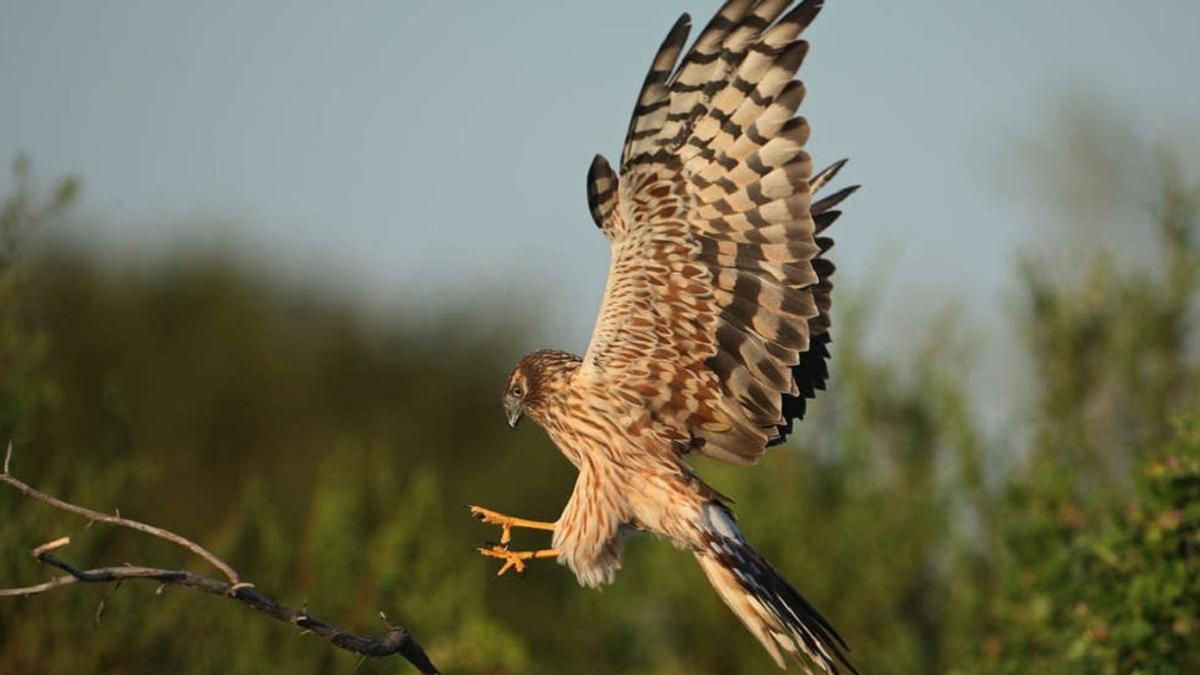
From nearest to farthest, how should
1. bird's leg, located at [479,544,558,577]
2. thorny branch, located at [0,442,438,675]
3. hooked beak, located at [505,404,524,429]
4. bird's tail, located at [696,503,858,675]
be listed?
1. thorny branch, located at [0,442,438,675]
2. bird's tail, located at [696,503,858,675]
3. bird's leg, located at [479,544,558,577]
4. hooked beak, located at [505,404,524,429]

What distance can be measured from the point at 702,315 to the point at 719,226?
35 cm

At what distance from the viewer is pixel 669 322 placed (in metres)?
6.60

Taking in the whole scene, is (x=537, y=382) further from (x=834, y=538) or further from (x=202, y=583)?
(x=834, y=538)

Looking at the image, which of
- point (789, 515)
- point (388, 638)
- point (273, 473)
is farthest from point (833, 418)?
point (273, 473)

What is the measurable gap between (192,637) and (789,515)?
4475 millimetres

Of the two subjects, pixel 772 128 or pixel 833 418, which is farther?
pixel 833 418

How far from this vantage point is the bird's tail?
618 cm

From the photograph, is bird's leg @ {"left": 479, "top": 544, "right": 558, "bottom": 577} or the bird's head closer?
bird's leg @ {"left": 479, "top": 544, "right": 558, "bottom": 577}

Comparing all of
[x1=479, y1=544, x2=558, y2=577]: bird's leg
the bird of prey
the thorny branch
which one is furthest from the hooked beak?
the thorny branch

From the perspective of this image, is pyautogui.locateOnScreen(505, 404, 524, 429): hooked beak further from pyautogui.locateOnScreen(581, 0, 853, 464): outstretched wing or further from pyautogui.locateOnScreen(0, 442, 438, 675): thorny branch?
pyautogui.locateOnScreen(0, 442, 438, 675): thorny branch

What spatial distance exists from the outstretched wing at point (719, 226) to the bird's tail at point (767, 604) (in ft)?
1.18

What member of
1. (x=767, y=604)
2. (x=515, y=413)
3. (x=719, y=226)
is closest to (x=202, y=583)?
(x=767, y=604)

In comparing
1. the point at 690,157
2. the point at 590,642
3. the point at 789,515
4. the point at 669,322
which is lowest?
the point at 590,642

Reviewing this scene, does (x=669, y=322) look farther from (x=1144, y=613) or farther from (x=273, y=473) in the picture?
(x=273, y=473)
